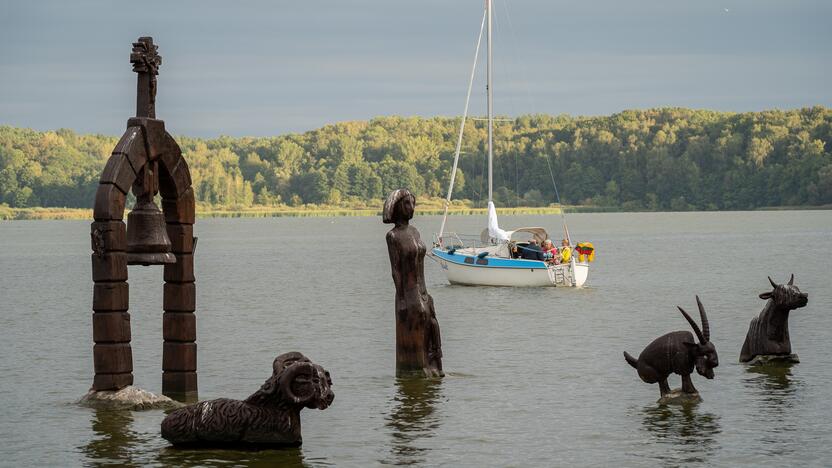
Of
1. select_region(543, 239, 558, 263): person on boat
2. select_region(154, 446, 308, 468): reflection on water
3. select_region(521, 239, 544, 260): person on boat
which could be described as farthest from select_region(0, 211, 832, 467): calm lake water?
select_region(521, 239, 544, 260): person on boat

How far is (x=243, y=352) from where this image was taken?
1345 inches

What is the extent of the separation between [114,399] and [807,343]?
18.9 meters

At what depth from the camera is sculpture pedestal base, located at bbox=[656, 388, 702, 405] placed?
22.1 metres

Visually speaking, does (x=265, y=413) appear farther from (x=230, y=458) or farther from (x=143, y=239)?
(x=143, y=239)

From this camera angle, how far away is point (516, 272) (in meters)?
54.3

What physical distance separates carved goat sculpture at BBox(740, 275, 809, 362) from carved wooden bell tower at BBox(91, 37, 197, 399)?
10.3 meters

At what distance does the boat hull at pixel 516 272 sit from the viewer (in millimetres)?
53969

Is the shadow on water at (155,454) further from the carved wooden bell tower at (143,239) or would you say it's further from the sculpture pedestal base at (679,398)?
the sculpture pedestal base at (679,398)

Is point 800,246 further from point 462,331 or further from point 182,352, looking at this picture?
point 182,352

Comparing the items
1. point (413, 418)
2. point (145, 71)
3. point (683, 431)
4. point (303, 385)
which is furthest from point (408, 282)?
point (303, 385)

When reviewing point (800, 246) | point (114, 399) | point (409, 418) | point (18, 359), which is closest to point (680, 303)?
point (18, 359)

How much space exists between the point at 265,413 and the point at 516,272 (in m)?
37.3

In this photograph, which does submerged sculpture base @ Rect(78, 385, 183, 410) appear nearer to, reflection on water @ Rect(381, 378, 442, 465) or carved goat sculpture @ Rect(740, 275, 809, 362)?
reflection on water @ Rect(381, 378, 442, 465)

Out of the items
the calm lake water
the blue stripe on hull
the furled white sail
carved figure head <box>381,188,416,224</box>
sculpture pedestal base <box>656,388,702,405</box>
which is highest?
carved figure head <box>381,188,416,224</box>
